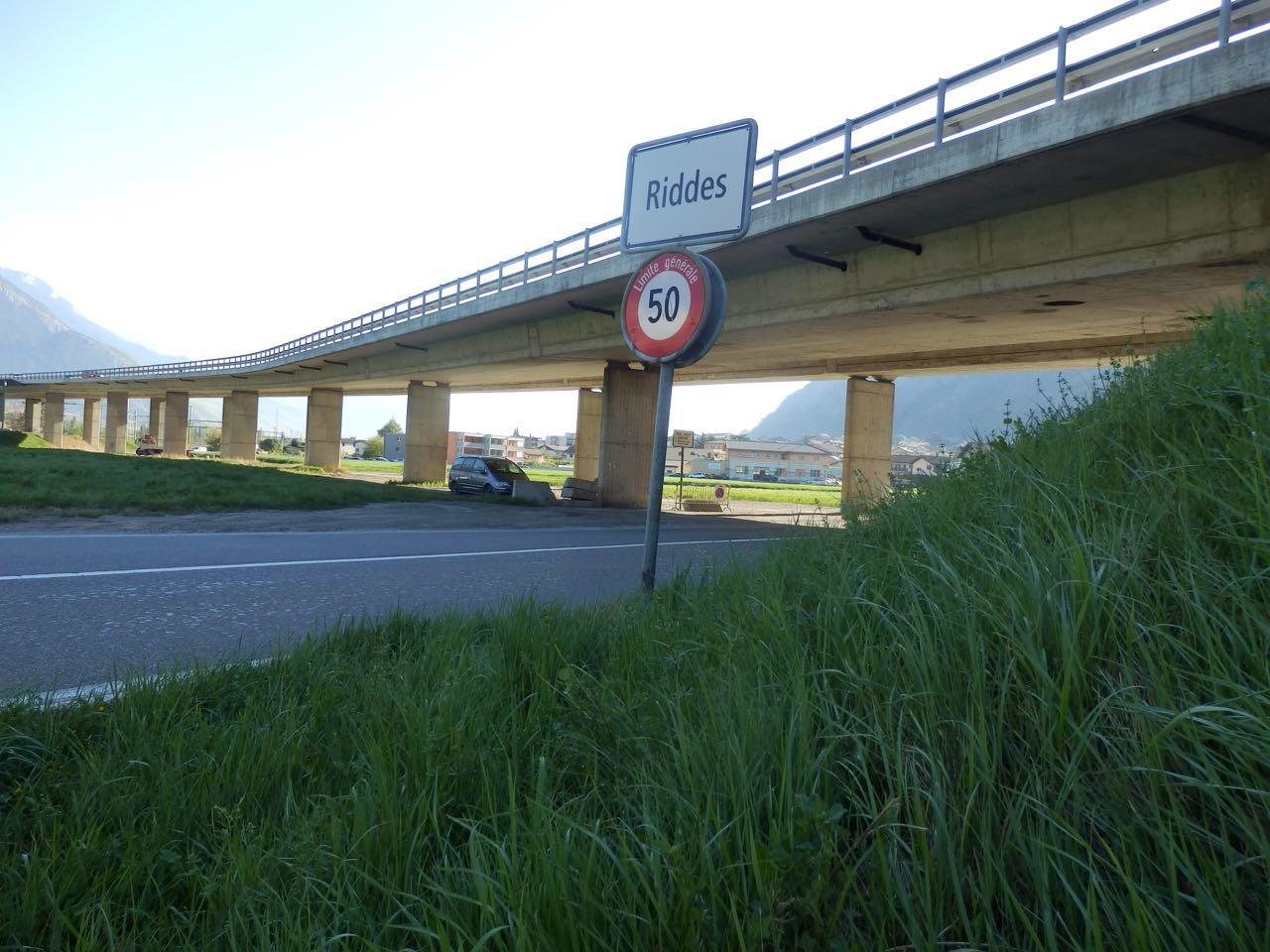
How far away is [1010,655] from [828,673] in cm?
57

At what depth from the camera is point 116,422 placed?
83.1m

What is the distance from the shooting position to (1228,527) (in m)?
2.34

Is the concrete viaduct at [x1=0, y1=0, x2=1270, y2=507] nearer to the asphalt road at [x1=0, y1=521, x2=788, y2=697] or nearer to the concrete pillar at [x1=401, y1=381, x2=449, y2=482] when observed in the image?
the asphalt road at [x1=0, y1=521, x2=788, y2=697]

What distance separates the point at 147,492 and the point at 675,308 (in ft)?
48.4

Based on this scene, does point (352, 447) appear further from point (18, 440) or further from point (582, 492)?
point (582, 492)

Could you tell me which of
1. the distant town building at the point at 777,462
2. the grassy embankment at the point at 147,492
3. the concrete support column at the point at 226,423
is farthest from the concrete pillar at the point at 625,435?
the distant town building at the point at 777,462

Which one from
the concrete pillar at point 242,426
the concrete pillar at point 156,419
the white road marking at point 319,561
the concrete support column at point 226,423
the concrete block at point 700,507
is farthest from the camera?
the concrete pillar at point 156,419

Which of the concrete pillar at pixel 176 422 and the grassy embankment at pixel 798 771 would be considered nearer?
the grassy embankment at pixel 798 771

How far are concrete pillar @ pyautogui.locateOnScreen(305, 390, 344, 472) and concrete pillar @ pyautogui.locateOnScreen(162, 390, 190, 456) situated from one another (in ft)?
98.3

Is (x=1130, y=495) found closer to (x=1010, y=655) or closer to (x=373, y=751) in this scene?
(x=1010, y=655)

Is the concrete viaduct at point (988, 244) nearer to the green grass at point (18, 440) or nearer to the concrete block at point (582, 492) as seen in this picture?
the concrete block at point (582, 492)

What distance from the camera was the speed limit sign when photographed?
5.06 meters

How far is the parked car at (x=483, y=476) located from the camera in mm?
29786

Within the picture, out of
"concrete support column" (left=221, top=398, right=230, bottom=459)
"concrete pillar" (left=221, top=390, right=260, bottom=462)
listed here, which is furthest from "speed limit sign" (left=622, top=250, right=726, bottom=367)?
"concrete support column" (left=221, top=398, right=230, bottom=459)
